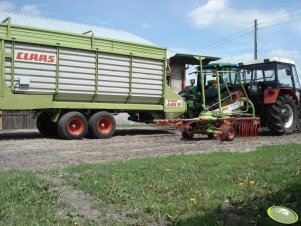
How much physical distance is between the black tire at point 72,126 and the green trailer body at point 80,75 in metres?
0.29

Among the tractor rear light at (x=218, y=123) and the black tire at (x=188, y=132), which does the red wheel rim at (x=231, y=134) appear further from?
the black tire at (x=188, y=132)

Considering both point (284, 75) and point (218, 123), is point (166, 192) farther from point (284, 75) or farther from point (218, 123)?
point (284, 75)

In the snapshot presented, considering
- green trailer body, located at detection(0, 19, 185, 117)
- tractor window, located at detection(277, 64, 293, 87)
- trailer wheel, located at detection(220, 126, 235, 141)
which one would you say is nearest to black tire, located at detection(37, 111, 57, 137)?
green trailer body, located at detection(0, 19, 185, 117)

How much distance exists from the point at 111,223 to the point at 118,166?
2.74 metres

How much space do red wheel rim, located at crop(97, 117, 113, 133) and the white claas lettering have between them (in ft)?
8.24

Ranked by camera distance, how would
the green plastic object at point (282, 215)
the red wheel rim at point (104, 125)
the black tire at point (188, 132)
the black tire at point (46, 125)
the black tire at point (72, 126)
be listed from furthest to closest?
the black tire at point (46, 125)
the red wheel rim at point (104, 125)
the black tire at point (72, 126)
the black tire at point (188, 132)
the green plastic object at point (282, 215)

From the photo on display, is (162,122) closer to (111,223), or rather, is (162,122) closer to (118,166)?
(118,166)

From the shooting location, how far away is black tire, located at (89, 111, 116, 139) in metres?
14.1

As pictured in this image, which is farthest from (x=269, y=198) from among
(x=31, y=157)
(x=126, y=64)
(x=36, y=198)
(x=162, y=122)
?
(x=126, y=64)

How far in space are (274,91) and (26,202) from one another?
11.4m

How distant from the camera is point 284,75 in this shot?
15.4 metres

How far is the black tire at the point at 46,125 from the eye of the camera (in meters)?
14.7

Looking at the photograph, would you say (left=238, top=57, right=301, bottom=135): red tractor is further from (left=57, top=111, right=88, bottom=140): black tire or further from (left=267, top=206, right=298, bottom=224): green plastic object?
(left=267, top=206, right=298, bottom=224): green plastic object

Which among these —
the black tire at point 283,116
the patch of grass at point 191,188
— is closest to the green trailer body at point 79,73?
the black tire at point 283,116
